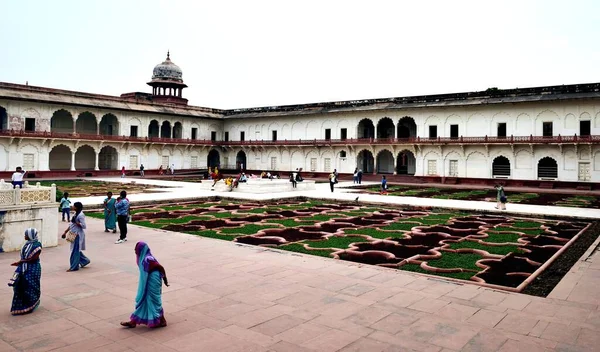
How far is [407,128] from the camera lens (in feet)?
129

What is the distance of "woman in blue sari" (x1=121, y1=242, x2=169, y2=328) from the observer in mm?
4805

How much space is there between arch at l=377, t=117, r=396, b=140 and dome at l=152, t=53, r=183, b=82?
21.9 m

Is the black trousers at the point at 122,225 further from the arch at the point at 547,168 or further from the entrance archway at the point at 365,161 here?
the entrance archway at the point at 365,161

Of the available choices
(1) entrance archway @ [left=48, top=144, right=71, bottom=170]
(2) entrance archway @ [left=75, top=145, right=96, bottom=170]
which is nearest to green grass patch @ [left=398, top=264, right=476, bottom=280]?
(1) entrance archway @ [left=48, top=144, right=71, bottom=170]

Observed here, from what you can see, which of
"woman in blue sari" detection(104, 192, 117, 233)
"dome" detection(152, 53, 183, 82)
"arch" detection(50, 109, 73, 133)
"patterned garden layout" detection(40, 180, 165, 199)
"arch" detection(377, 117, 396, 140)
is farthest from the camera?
"dome" detection(152, 53, 183, 82)

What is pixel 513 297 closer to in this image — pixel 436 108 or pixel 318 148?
pixel 436 108

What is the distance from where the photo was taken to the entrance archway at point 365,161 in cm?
4081

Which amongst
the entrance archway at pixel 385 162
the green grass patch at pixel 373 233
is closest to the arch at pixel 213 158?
the entrance archway at pixel 385 162

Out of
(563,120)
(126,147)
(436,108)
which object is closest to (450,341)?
(563,120)

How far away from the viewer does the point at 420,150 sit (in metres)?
36.1

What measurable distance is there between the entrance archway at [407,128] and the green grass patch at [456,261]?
30.9 meters

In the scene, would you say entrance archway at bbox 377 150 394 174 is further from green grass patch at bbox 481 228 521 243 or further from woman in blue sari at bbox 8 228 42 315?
woman in blue sari at bbox 8 228 42 315

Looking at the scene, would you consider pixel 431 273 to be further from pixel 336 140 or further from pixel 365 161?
pixel 365 161

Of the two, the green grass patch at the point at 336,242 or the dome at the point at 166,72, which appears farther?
the dome at the point at 166,72
